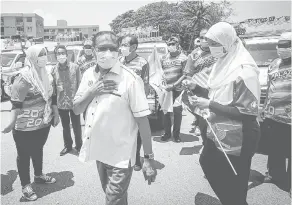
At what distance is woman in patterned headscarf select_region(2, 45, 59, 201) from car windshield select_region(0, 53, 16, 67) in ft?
32.0

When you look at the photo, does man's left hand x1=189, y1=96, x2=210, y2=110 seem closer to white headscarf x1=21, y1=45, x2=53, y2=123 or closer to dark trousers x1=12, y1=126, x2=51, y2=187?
white headscarf x1=21, y1=45, x2=53, y2=123

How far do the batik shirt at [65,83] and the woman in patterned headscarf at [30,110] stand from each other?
4.44 feet

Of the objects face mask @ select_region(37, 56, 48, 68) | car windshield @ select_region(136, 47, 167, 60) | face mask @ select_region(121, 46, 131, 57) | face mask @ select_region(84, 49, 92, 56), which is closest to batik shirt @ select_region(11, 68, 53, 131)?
face mask @ select_region(37, 56, 48, 68)

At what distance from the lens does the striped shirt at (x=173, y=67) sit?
5844 millimetres

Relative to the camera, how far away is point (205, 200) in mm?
3449

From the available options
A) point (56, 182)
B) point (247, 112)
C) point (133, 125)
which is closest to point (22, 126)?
point (56, 182)

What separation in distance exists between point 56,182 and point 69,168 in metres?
0.52

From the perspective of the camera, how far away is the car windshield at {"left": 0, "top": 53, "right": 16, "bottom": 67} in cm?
1207

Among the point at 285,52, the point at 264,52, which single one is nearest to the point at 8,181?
the point at 285,52

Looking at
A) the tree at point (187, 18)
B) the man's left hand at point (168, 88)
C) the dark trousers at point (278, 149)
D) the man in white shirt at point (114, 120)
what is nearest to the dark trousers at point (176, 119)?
the man's left hand at point (168, 88)

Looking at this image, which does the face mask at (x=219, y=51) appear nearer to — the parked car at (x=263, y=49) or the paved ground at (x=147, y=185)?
the paved ground at (x=147, y=185)

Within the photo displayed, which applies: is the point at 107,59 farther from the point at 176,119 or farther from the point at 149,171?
the point at 176,119

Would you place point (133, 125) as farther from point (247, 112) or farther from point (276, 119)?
point (276, 119)

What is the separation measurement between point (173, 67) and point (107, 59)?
3.74m
